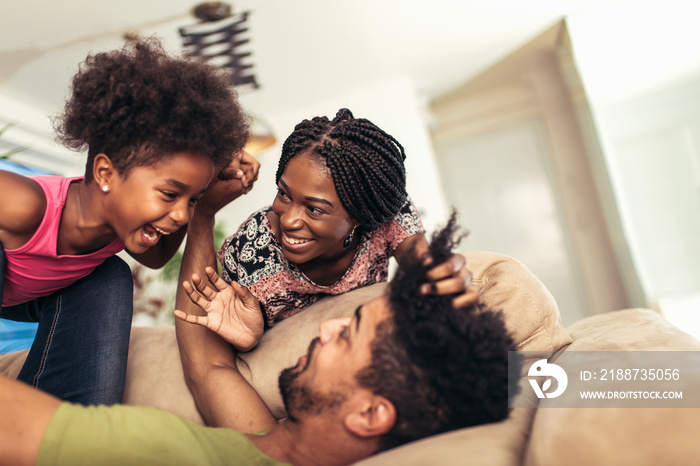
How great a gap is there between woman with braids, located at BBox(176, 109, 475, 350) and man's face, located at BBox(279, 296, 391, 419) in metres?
0.43

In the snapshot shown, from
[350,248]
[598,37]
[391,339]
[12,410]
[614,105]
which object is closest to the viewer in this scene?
[12,410]

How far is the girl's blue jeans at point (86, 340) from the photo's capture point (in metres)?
1.60

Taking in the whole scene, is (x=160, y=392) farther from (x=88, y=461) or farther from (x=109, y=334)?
(x=88, y=461)

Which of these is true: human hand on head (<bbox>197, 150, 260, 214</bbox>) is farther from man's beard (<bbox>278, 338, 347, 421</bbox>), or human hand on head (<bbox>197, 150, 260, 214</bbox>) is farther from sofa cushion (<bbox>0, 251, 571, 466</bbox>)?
man's beard (<bbox>278, 338, 347, 421</bbox>)

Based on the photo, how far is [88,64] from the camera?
4.89 feet

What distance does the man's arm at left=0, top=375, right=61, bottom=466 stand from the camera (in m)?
0.88

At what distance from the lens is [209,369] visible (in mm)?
1631

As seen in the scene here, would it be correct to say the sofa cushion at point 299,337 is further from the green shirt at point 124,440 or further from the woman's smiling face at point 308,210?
the green shirt at point 124,440

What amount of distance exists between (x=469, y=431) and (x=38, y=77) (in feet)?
14.8

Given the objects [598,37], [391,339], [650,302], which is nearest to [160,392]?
[391,339]

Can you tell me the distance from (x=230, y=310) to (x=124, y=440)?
76 cm

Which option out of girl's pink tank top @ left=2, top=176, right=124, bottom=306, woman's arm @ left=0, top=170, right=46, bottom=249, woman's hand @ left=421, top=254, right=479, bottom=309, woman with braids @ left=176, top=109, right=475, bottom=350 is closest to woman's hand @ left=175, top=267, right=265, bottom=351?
woman with braids @ left=176, top=109, right=475, bottom=350

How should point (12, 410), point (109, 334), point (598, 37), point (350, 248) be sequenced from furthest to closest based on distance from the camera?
point (598, 37) → point (350, 248) → point (109, 334) → point (12, 410)

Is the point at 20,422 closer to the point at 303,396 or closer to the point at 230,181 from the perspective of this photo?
the point at 303,396
